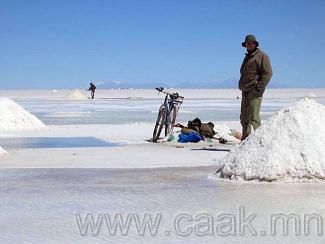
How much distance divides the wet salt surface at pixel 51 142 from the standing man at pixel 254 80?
2746 millimetres

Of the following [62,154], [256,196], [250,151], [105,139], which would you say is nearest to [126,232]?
[256,196]

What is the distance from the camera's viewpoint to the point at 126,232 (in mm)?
4176

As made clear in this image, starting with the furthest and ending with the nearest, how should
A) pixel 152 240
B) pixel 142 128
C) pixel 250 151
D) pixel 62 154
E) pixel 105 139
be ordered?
pixel 142 128
pixel 105 139
pixel 62 154
pixel 250 151
pixel 152 240

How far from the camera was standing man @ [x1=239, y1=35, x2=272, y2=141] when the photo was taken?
920 centimetres

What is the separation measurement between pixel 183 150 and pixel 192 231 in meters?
5.70

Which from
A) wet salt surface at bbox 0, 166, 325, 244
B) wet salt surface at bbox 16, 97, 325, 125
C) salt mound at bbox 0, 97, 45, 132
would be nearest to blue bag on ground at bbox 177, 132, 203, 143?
wet salt surface at bbox 0, 166, 325, 244

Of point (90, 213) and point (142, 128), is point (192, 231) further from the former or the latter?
point (142, 128)

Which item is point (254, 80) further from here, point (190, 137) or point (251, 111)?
point (190, 137)

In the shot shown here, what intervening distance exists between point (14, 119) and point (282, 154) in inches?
400

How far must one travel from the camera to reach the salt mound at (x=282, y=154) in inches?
248

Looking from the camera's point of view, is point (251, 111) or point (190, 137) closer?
point (251, 111)

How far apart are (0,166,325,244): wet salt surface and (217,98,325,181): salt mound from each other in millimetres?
211

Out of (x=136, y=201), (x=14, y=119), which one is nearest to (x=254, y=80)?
(x=136, y=201)

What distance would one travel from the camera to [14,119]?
15.3 metres
